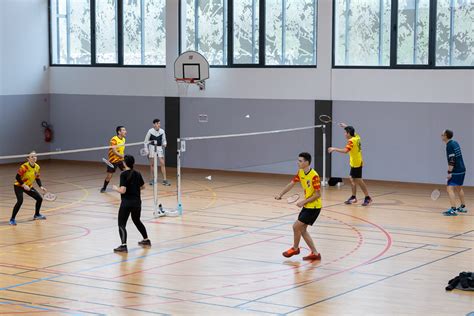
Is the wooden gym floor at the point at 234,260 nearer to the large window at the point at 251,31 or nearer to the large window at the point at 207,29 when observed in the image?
the large window at the point at 251,31

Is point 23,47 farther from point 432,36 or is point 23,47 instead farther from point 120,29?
point 432,36

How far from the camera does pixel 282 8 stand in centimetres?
3281

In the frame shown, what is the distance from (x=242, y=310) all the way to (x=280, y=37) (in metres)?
19.7

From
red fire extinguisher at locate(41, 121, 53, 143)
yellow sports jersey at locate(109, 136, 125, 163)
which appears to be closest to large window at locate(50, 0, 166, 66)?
red fire extinguisher at locate(41, 121, 53, 143)

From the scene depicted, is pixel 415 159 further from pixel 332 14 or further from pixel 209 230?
pixel 209 230

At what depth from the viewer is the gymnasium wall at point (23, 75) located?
118 ft

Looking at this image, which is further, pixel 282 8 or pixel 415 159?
pixel 282 8

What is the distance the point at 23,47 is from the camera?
36812 millimetres

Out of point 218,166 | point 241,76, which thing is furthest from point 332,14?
point 218,166

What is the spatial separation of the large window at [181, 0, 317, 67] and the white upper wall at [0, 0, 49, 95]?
6443mm

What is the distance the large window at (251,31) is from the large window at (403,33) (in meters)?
1.31

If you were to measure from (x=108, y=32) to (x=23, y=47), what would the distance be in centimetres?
339

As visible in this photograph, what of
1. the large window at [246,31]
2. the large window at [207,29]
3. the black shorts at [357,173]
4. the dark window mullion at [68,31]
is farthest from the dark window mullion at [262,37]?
the dark window mullion at [68,31]

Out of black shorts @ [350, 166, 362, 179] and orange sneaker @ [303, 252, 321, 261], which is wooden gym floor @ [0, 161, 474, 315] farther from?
black shorts @ [350, 166, 362, 179]
